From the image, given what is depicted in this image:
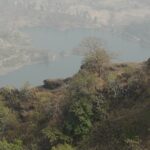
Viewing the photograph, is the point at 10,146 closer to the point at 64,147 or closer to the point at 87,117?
the point at 64,147

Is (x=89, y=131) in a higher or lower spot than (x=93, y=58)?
lower

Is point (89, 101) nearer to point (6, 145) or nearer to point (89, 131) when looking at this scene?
point (89, 131)

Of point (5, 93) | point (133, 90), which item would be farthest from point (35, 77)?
point (133, 90)

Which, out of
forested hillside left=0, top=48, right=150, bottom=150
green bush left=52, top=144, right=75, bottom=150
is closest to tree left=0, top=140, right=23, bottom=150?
forested hillside left=0, top=48, right=150, bottom=150

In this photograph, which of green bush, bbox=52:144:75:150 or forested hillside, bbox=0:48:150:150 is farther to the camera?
green bush, bbox=52:144:75:150

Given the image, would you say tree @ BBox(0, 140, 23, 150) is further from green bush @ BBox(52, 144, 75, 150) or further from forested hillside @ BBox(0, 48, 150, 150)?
green bush @ BBox(52, 144, 75, 150)

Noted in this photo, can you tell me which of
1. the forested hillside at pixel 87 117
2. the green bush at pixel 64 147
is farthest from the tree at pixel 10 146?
the green bush at pixel 64 147

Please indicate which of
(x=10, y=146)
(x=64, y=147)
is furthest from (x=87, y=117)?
(x=10, y=146)

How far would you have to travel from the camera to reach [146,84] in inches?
1437

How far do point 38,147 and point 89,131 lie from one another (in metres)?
4.44

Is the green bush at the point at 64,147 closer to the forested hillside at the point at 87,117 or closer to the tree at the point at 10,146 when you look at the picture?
the forested hillside at the point at 87,117

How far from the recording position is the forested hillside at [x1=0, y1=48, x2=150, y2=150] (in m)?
31.7

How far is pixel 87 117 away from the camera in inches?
1411

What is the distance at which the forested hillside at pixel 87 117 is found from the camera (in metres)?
31.7
